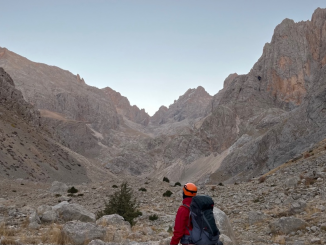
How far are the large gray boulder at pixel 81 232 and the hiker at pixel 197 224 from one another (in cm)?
449

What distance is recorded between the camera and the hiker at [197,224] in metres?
6.11

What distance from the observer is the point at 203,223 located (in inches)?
242

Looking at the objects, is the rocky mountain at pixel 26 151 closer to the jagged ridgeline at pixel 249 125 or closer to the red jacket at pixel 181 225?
the jagged ridgeline at pixel 249 125

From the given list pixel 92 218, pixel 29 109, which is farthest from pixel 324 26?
pixel 92 218

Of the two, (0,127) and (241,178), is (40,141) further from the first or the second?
(241,178)

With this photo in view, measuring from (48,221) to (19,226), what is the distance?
136cm

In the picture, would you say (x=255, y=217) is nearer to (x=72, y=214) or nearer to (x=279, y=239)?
(x=279, y=239)

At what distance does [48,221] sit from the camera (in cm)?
1260

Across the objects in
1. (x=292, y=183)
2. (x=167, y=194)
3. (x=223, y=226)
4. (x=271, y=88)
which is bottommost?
(x=167, y=194)

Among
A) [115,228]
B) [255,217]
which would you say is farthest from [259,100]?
→ [115,228]

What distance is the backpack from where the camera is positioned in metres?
6.10

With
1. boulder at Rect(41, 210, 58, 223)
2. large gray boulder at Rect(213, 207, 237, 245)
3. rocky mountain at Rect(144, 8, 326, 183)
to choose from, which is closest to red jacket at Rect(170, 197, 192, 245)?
large gray boulder at Rect(213, 207, 237, 245)

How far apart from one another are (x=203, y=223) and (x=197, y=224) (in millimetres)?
157

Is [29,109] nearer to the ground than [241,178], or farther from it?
farther from it
